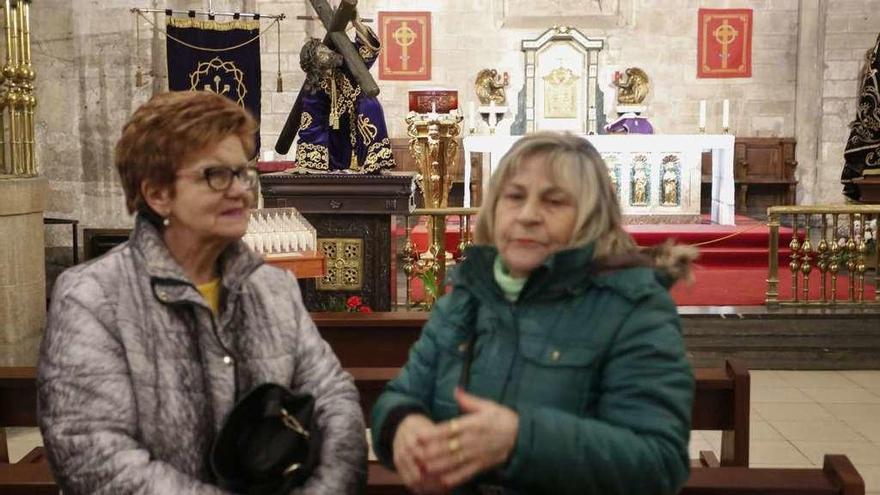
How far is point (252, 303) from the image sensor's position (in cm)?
214

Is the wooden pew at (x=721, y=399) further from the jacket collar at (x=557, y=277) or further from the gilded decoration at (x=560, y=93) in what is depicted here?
the gilded decoration at (x=560, y=93)

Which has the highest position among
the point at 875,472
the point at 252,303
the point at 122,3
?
the point at 122,3

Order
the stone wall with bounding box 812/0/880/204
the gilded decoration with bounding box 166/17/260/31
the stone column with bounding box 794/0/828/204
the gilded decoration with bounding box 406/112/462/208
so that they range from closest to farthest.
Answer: the gilded decoration with bounding box 166/17/260/31 → the gilded decoration with bounding box 406/112/462/208 → the stone wall with bounding box 812/0/880/204 → the stone column with bounding box 794/0/828/204

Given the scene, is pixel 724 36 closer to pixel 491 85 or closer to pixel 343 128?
pixel 491 85

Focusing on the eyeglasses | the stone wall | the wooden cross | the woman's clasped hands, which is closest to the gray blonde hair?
the woman's clasped hands

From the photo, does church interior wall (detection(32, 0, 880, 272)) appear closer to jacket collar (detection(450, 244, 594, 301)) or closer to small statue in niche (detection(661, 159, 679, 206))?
small statue in niche (detection(661, 159, 679, 206))

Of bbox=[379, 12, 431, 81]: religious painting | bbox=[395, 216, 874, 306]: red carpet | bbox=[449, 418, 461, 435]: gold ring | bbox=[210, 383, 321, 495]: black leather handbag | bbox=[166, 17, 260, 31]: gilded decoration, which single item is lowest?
bbox=[395, 216, 874, 306]: red carpet

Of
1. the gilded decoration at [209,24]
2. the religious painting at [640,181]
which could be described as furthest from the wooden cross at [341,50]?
the religious painting at [640,181]

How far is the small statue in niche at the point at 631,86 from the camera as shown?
13.6 metres

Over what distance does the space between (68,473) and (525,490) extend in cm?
86

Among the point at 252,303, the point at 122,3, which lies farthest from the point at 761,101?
the point at 252,303

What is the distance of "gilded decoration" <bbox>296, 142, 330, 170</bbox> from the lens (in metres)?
6.70

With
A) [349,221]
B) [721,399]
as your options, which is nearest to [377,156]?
[349,221]

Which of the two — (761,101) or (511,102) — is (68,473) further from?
(761,101)
